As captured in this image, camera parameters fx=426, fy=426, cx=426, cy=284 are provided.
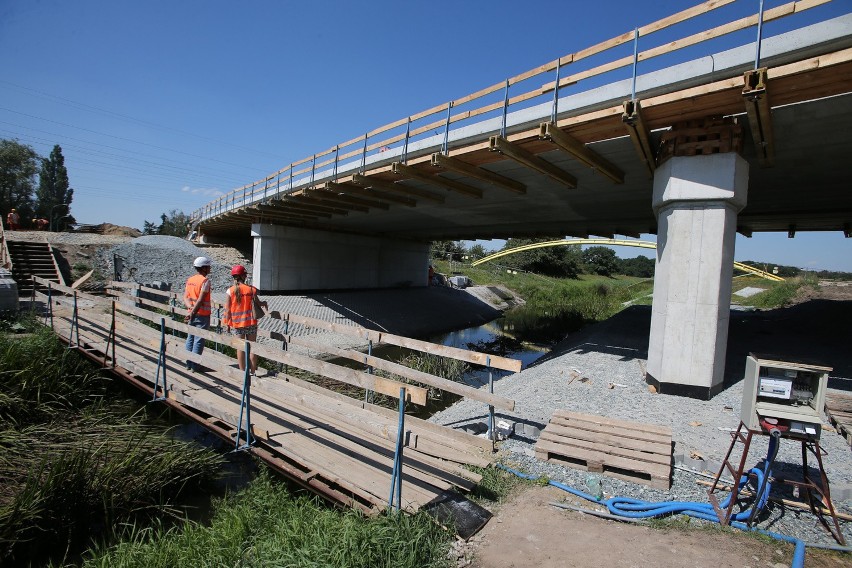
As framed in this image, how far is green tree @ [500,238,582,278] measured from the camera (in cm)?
6169

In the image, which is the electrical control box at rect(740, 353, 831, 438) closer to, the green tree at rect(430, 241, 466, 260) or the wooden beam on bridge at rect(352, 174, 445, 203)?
the wooden beam on bridge at rect(352, 174, 445, 203)

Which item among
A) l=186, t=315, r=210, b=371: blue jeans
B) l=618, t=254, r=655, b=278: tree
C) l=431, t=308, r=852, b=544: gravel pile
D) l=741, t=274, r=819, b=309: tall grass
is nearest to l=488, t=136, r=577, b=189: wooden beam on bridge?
l=431, t=308, r=852, b=544: gravel pile

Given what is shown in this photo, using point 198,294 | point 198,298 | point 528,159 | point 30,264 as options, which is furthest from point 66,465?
point 30,264

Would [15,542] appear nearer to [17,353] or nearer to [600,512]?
[17,353]

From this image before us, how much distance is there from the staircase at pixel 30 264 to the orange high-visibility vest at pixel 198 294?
14443 millimetres

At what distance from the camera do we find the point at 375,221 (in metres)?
22.0

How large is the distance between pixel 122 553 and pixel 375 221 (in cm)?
1888

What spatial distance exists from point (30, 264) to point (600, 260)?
88.1 m

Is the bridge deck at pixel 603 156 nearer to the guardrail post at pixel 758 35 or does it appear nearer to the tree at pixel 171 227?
the guardrail post at pixel 758 35

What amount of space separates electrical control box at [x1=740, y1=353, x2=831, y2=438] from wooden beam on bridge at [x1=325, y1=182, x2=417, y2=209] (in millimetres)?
12154

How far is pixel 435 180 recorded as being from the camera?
40.2 feet

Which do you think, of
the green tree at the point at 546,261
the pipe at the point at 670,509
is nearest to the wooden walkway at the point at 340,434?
the pipe at the point at 670,509

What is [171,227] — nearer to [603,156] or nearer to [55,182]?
[55,182]

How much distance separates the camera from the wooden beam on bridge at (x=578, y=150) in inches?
311
